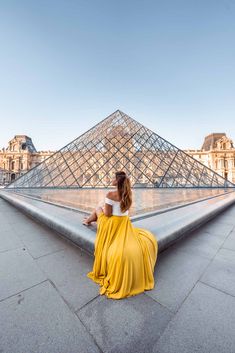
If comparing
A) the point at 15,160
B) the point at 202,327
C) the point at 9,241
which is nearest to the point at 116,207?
the point at 202,327

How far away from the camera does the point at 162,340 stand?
3.02ft

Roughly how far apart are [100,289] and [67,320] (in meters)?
0.40

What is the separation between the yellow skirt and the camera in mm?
1344

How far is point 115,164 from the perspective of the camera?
1605 cm

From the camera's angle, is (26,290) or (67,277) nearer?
(26,290)

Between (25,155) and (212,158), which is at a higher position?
(25,155)

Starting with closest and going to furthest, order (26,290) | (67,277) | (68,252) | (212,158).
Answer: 1. (26,290)
2. (67,277)
3. (68,252)
4. (212,158)

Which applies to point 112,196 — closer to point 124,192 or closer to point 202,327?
point 124,192

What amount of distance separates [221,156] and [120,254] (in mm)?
57734

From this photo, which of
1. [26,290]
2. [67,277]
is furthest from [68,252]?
[26,290]

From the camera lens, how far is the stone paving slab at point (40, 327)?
880 mm

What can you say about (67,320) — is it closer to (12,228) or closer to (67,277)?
(67,277)

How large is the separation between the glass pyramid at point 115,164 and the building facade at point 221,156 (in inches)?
1434

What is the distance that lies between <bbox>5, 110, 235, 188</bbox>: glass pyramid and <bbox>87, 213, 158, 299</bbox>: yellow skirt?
12.8 metres
